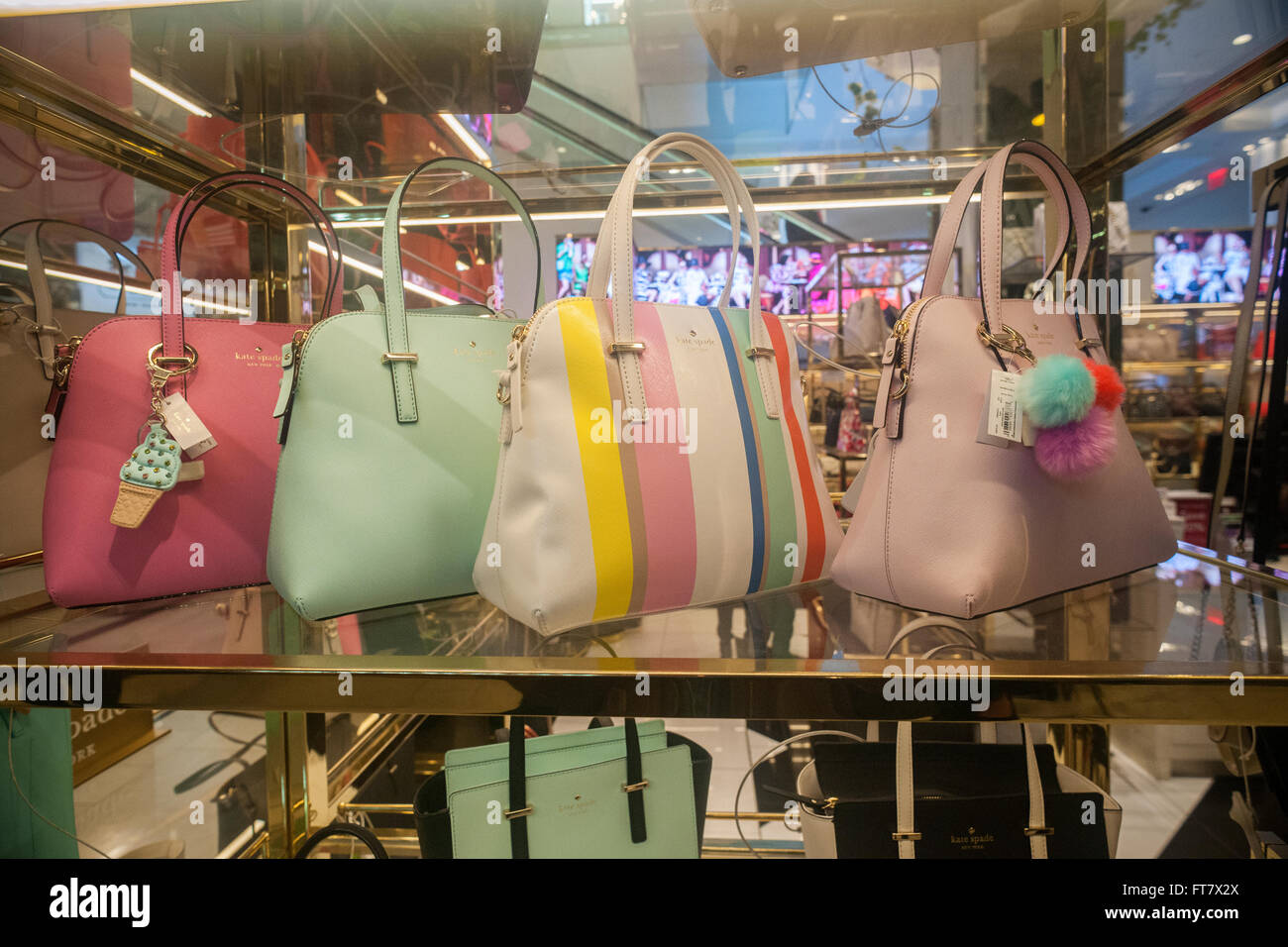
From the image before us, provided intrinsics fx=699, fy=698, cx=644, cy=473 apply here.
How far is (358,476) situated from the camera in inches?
28.3

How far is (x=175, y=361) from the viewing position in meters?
0.77

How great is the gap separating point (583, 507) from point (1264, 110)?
911 millimetres

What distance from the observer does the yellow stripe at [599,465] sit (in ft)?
2.15

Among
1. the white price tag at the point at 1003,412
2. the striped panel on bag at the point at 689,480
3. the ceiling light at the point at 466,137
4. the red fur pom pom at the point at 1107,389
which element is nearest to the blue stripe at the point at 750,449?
the striped panel on bag at the point at 689,480

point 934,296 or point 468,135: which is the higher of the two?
point 468,135

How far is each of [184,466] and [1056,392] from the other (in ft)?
2.89

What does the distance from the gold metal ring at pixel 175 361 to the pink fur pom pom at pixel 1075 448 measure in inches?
34.9

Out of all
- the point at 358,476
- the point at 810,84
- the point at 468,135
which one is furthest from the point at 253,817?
the point at 810,84

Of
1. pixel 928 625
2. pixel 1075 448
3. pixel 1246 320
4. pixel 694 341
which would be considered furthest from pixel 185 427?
pixel 1246 320

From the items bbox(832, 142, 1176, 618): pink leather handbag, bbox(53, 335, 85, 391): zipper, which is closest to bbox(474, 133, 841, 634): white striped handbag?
bbox(832, 142, 1176, 618): pink leather handbag

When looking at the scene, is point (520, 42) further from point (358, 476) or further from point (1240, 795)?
point (1240, 795)

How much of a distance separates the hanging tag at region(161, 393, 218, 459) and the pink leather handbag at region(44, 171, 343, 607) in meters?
0.02

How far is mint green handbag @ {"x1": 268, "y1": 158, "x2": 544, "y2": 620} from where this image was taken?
0.70 m

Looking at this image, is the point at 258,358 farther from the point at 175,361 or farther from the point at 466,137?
the point at 466,137
